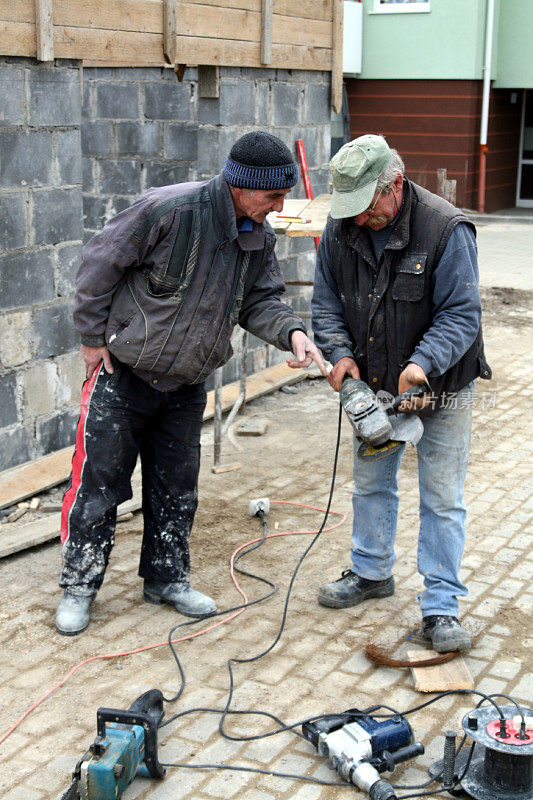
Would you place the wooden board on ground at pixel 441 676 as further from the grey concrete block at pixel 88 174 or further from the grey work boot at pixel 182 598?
the grey concrete block at pixel 88 174

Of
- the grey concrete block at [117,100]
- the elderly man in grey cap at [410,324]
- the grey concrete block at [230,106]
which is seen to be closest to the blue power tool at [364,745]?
the elderly man in grey cap at [410,324]

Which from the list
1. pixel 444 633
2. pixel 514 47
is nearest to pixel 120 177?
pixel 444 633

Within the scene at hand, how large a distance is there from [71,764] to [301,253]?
6.06 metres

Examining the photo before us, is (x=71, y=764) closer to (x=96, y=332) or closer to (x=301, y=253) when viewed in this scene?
(x=96, y=332)

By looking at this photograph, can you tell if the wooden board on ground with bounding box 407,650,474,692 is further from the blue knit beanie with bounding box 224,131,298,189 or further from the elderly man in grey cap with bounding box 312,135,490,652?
the blue knit beanie with bounding box 224,131,298,189

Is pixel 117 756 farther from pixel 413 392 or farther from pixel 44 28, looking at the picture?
pixel 44 28

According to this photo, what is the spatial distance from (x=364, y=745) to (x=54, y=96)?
4377 mm

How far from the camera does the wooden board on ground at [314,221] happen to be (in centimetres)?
649

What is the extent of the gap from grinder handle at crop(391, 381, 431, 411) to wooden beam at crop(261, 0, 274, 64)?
4729mm

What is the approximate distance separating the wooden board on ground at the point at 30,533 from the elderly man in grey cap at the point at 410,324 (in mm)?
1859

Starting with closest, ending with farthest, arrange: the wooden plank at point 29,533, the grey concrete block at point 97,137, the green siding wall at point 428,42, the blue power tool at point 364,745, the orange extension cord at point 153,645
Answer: the blue power tool at point 364,745 → the orange extension cord at point 153,645 → the wooden plank at point 29,533 → the grey concrete block at point 97,137 → the green siding wall at point 428,42

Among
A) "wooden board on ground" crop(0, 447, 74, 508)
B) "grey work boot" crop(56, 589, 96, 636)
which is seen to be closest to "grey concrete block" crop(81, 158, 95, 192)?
"wooden board on ground" crop(0, 447, 74, 508)

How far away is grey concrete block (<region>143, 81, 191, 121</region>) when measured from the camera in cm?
878

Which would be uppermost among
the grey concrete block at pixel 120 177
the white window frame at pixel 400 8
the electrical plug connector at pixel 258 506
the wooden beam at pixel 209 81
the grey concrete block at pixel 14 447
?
the white window frame at pixel 400 8
